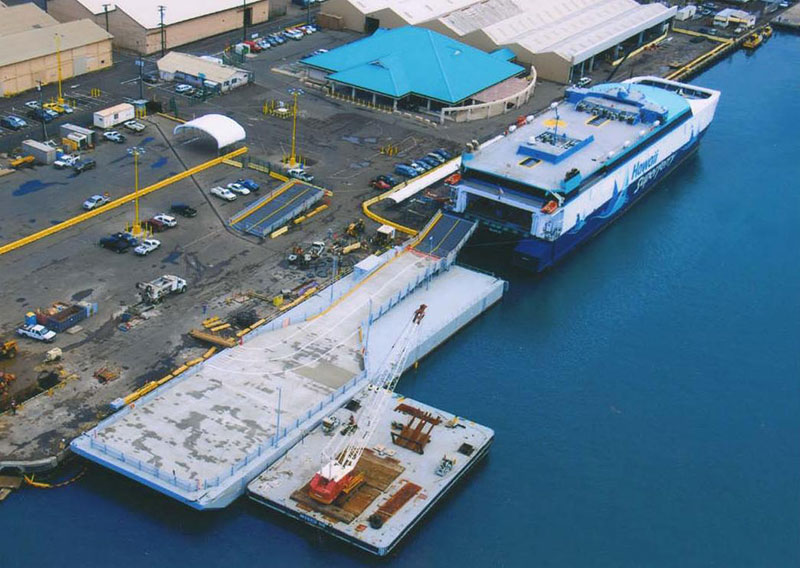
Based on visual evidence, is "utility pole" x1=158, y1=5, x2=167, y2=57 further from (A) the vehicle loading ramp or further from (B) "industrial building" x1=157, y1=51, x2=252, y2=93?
(A) the vehicle loading ramp

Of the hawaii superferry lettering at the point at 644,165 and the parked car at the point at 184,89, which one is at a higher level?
the hawaii superferry lettering at the point at 644,165

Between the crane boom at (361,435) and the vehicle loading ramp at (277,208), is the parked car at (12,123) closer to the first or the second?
the vehicle loading ramp at (277,208)

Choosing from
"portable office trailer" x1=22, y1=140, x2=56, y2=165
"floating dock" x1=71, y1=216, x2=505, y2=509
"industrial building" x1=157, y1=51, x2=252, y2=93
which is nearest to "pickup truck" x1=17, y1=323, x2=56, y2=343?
"floating dock" x1=71, y1=216, x2=505, y2=509

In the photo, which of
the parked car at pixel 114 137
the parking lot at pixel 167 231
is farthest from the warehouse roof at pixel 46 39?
the parked car at pixel 114 137

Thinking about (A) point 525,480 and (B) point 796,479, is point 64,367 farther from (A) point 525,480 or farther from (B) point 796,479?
(B) point 796,479

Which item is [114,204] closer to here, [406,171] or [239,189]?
[239,189]

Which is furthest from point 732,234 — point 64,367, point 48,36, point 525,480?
point 48,36
